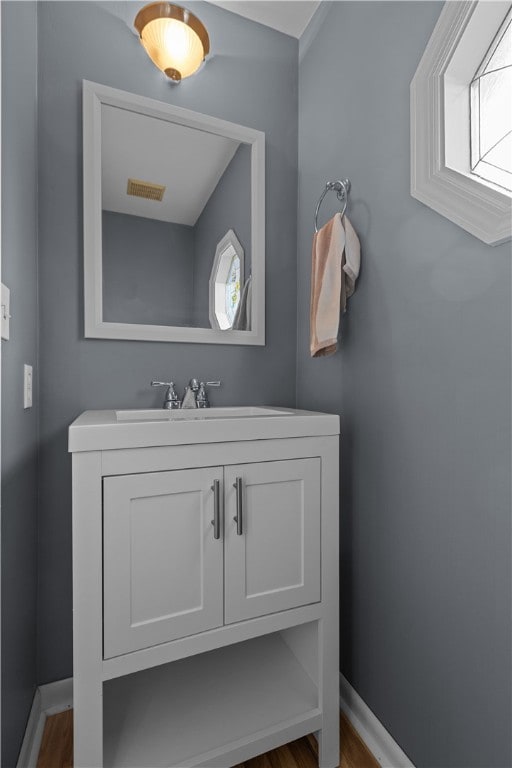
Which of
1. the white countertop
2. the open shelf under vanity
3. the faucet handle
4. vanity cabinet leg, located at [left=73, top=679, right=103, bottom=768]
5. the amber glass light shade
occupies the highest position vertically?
the amber glass light shade

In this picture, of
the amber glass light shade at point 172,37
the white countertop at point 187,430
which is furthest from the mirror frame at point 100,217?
the white countertop at point 187,430

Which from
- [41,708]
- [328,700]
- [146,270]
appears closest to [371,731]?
[328,700]

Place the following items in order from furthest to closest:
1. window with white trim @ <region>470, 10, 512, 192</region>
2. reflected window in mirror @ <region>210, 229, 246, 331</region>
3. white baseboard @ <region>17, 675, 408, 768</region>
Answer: reflected window in mirror @ <region>210, 229, 246, 331</region> → white baseboard @ <region>17, 675, 408, 768</region> → window with white trim @ <region>470, 10, 512, 192</region>

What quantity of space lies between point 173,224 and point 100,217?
27 centimetres

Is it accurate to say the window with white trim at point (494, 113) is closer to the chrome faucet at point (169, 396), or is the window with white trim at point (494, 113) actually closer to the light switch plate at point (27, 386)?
the chrome faucet at point (169, 396)

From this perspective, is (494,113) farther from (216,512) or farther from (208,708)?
(208,708)

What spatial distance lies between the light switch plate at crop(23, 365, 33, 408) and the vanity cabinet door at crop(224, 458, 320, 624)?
2.06ft

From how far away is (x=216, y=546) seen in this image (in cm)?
103

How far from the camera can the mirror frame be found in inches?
54.9

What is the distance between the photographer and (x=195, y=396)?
1535 millimetres

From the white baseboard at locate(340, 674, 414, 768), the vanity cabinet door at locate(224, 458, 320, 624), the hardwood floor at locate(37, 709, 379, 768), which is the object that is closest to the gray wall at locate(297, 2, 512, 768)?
the white baseboard at locate(340, 674, 414, 768)

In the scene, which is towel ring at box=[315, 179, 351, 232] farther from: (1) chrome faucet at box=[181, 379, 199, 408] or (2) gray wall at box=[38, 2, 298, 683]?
(1) chrome faucet at box=[181, 379, 199, 408]

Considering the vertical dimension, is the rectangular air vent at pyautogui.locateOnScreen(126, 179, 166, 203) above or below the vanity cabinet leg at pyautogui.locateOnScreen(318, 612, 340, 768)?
above

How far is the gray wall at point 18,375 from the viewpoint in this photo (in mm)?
936
